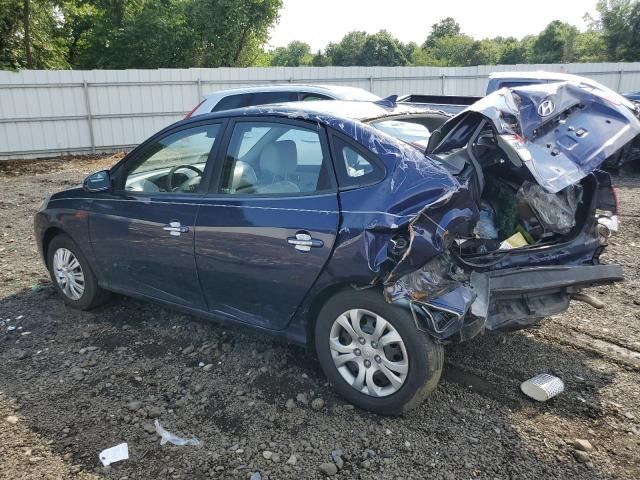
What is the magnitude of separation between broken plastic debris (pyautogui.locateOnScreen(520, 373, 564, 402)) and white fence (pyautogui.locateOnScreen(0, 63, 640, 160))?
1396cm

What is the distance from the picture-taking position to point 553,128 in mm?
3096

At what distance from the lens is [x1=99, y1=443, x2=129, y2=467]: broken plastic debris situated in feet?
9.20

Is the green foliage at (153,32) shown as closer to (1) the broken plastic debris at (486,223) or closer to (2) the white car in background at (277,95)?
(2) the white car in background at (277,95)

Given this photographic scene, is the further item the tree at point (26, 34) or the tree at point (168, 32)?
the tree at point (168, 32)

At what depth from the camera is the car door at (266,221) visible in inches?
123

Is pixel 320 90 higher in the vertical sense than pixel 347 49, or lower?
lower

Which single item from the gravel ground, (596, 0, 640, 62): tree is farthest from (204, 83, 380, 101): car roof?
(596, 0, 640, 62): tree

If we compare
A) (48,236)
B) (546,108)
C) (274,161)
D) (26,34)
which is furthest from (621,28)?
(48,236)

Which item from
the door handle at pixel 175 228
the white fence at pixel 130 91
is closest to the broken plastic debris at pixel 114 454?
the door handle at pixel 175 228

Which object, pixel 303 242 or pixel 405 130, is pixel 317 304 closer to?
pixel 303 242

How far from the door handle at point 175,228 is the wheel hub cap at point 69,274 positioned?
125cm

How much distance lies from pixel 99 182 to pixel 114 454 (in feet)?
7.10

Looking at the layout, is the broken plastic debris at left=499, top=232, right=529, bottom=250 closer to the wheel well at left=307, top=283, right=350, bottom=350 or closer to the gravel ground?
the gravel ground

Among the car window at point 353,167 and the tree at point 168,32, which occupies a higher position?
the tree at point 168,32
